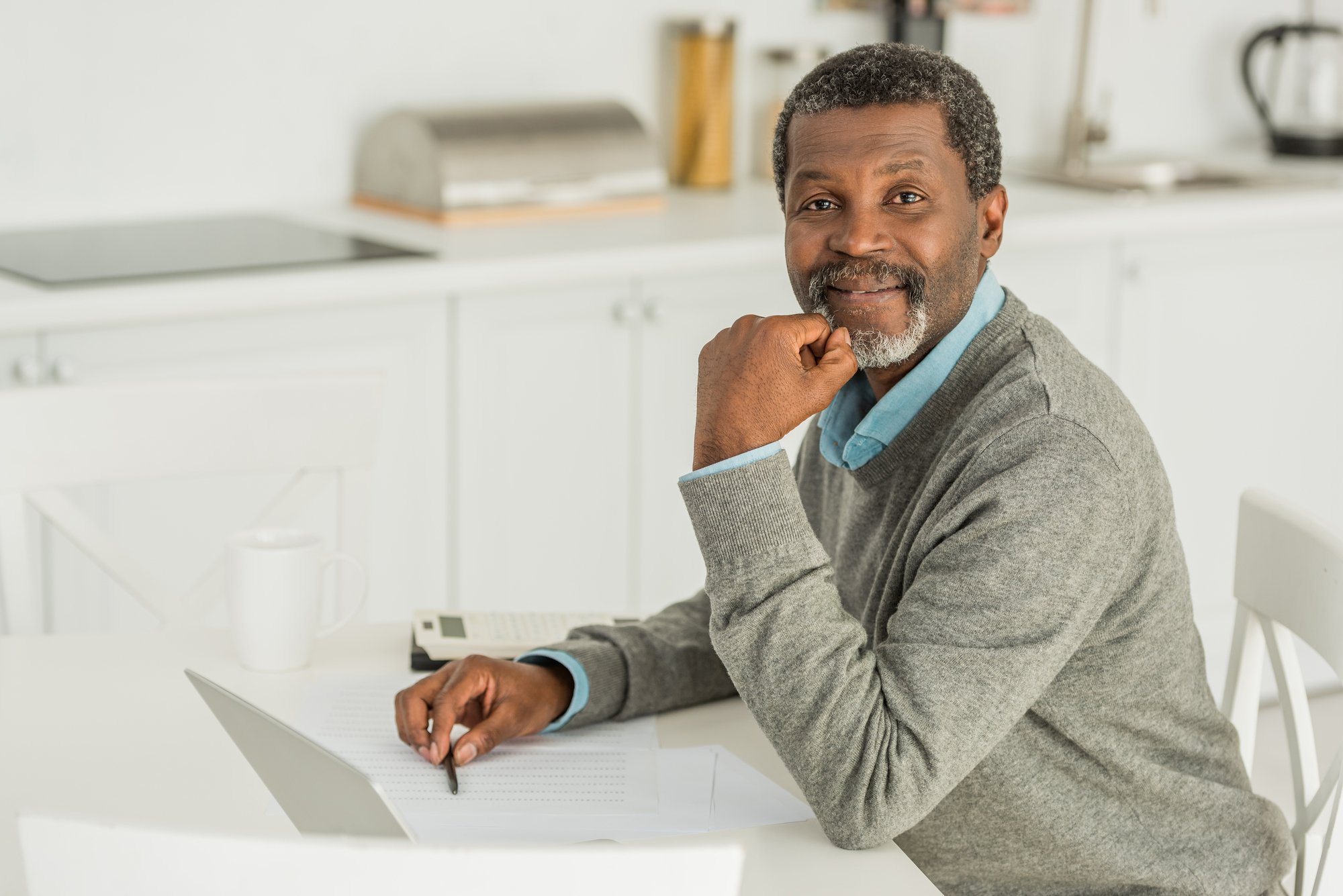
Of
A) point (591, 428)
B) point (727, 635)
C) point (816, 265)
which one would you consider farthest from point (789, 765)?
point (591, 428)

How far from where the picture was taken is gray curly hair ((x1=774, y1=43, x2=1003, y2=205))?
1126 millimetres

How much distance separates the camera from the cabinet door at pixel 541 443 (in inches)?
88.3

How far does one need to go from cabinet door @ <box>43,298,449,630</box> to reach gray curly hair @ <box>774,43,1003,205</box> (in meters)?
0.92

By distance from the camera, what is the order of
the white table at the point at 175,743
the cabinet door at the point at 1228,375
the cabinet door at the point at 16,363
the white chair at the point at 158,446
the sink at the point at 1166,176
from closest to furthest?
the white table at the point at 175,743 < the white chair at the point at 158,446 < the cabinet door at the point at 16,363 < the cabinet door at the point at 1228,375 < the sink at the point at 1166,176

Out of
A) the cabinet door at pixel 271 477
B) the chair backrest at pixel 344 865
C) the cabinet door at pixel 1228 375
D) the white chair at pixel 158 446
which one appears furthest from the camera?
the cabinet door at pixel 1228 375

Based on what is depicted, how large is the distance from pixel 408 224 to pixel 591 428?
1.43 feet

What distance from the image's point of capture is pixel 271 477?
7.06 feet

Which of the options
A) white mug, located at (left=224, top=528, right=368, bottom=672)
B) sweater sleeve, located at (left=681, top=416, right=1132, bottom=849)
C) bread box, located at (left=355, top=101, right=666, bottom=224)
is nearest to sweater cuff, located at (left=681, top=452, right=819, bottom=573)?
sweater sleeve, located at (left=681, top=416, right=1132, bottom=849)

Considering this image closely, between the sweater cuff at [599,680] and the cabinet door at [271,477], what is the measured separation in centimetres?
81

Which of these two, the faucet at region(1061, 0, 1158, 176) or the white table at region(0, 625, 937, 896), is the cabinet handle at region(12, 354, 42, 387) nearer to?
the white table at region(0, 625, 937, 896)

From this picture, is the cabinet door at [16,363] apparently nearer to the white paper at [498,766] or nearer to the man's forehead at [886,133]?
the white paper at [498,766]

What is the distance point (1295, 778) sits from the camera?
1337mm

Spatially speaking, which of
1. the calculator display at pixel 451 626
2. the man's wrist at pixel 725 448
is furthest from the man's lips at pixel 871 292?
the calculator display at pixel 451 626

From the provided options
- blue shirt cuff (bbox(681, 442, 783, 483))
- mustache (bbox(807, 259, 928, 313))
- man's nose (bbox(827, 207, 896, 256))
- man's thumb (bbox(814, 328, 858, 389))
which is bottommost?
blue shirt cuff (bbox(681, 442, 783, 483))
